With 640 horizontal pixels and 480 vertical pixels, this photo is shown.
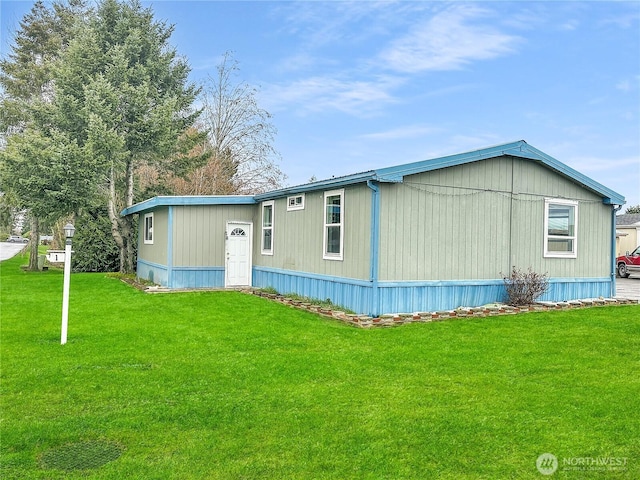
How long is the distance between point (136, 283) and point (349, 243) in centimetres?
891

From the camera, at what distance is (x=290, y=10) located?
48.9 feet

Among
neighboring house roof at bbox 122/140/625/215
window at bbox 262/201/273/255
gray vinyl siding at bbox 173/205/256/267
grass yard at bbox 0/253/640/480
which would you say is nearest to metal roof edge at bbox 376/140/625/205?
neighboring house roof at bbox 122/140/625/215

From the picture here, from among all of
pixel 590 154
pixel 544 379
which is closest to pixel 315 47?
pixel 590 154

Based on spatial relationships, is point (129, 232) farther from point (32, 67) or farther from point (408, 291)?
point (408, 291)

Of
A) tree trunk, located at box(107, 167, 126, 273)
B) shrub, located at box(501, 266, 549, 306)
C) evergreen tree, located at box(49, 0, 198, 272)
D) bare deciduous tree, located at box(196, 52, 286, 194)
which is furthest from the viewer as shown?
bare deciduous tree, located at box(196, 52, 286, 194)

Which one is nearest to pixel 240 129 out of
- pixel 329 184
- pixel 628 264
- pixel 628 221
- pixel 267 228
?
pixel 267 228

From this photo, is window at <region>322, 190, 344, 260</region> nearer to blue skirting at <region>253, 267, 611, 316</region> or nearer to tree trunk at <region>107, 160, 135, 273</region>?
blue skirting at <region>253, 267, 611, 316</region>

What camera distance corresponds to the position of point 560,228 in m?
11.5

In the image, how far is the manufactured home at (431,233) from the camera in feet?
30.4

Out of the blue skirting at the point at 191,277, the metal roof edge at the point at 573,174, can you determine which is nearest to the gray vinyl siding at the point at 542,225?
the metal roof edge at the point at 573,174

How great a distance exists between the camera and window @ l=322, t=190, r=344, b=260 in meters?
10.1

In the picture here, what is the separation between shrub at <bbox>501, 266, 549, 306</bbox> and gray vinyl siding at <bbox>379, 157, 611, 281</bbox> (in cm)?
24

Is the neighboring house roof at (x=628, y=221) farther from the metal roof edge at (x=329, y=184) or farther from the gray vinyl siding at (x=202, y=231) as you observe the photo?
the metal roof edge at (x=329, y=184)

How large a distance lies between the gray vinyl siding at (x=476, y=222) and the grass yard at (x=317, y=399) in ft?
5.09
